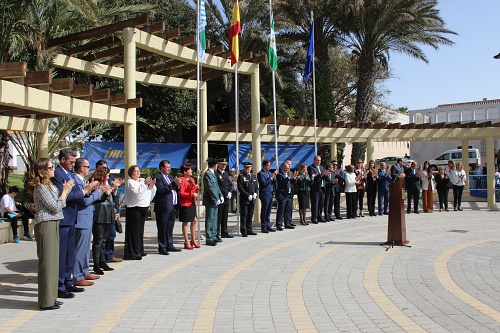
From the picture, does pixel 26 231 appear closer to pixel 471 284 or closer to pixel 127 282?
pixel 127 282

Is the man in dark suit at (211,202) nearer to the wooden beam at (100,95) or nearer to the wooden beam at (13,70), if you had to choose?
the wooden beam at (100,95)

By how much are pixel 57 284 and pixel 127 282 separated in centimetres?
149

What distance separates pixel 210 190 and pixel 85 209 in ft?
13.0

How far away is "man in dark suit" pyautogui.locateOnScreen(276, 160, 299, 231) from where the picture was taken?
13.8 metres

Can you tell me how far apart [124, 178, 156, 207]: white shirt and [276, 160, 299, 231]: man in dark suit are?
16.0 feet

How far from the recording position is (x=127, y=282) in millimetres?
7926

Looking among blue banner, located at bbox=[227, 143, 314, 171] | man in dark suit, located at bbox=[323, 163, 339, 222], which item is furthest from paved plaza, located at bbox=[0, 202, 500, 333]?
blue banner, located at bbox=[227, 143, 314, 171]

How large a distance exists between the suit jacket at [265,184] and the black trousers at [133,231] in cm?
422

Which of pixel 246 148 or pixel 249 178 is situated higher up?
pixel 246 148

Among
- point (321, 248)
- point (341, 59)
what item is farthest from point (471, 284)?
point (341, 59)

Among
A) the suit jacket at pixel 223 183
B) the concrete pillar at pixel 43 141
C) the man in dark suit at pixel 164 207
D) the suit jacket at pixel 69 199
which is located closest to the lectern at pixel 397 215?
the suit jacket at pixel 223 183

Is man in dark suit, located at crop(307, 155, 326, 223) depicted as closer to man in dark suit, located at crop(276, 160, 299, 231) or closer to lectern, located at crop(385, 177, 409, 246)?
man in dark suit, located at crop(276, 160, 299, 231)

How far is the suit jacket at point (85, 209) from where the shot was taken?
740 centimetres

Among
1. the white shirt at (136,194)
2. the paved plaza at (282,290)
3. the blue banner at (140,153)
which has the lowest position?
the paved plaza at (282,290)
